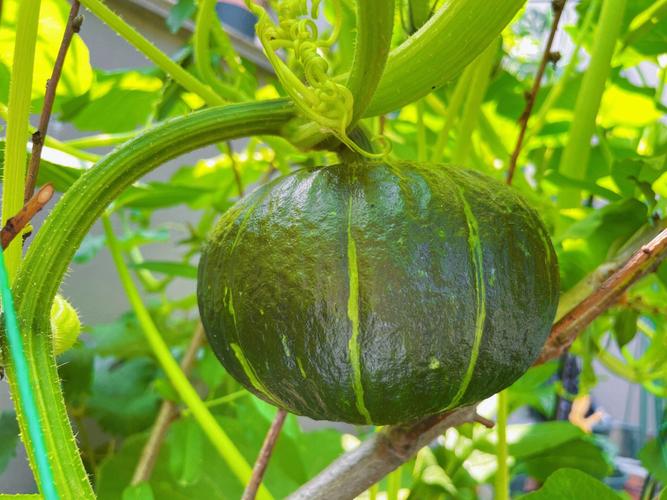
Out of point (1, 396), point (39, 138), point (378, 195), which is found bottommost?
point (1, 396)

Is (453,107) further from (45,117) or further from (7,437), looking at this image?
(7,437)

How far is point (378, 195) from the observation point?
1.32 feet

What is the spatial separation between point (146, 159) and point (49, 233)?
6 cm

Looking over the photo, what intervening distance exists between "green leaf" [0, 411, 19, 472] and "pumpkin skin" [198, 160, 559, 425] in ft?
2.76

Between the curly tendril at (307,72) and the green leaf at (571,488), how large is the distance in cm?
33

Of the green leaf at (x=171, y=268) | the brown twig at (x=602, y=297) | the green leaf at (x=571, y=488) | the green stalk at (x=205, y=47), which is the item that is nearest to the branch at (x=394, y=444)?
the brown twig at (x=602, y=297)

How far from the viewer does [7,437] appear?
43.4 inches

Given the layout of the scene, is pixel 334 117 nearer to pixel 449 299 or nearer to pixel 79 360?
pixel 449 299

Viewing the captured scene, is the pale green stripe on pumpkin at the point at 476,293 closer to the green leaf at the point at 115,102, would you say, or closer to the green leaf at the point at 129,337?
the green leaf at the point at 115,102

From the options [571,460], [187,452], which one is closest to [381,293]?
[187,452]

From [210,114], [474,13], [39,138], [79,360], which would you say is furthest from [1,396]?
[474,13]

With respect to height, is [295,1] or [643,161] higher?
[295,1]

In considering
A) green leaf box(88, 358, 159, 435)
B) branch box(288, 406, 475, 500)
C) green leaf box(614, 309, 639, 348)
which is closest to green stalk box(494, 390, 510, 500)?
green leaf box(614, 309, 639, 348)

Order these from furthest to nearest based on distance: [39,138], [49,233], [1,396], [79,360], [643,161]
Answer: [1,396] < [79,360] < [643,161] < [39,138] < [49,233]
